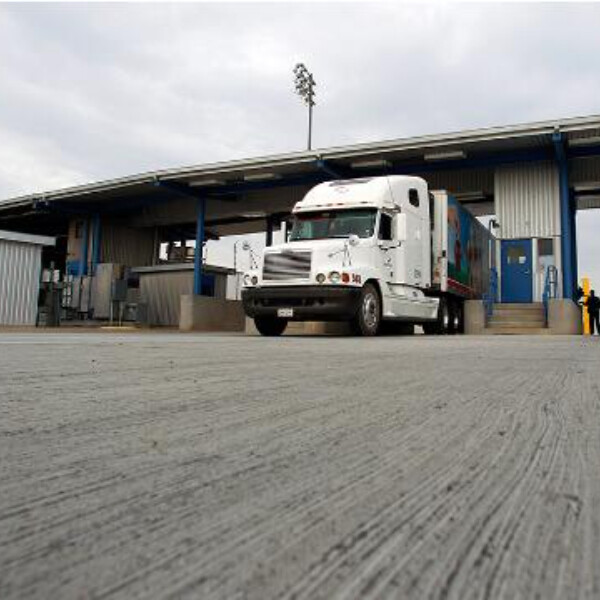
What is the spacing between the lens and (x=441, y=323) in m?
12.8

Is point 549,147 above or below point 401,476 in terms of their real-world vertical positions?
above

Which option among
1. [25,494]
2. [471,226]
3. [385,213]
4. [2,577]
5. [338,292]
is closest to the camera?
[2,577]

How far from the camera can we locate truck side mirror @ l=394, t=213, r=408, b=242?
10406 millimetres

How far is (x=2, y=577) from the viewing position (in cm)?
56

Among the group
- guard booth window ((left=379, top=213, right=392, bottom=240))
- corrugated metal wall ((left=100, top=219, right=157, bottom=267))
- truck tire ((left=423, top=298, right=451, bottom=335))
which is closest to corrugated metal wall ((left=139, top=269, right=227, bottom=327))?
corrugated metal wall ((left=100, top=219, right=157, bottom=267))

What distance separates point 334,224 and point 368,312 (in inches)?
68.7

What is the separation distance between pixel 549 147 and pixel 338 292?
953 centimetres

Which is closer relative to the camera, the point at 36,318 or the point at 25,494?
the point at 25,494

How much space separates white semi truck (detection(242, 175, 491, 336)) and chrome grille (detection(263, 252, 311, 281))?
0.02m

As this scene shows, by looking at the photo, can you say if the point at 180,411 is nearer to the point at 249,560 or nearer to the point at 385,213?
the point at 249,560

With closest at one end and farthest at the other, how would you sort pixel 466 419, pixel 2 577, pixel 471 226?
pixel 2 577
pixel 466 419
pixel 471 226

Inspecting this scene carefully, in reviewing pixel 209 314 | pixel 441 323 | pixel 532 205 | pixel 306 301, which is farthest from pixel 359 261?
pixel 209 314

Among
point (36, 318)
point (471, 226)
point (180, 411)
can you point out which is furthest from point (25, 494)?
point (36, 318)

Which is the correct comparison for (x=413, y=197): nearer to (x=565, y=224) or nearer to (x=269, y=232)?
(x=565, y=224)
